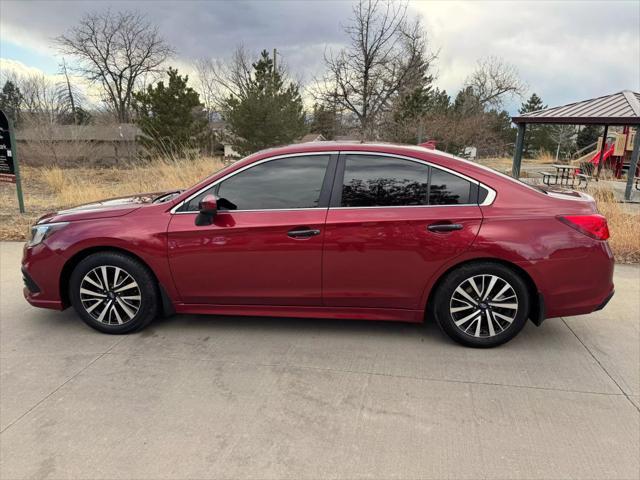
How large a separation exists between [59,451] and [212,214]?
5.98 feet

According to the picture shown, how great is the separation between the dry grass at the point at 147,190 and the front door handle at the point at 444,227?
4248mm

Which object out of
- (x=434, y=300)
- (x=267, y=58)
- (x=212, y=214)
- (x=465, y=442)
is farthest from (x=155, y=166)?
(x=267, y=58)

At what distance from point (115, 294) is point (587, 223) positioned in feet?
12.4

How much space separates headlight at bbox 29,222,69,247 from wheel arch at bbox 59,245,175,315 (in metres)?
0.29

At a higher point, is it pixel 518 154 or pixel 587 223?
pixel 518 154

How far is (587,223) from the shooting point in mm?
3355

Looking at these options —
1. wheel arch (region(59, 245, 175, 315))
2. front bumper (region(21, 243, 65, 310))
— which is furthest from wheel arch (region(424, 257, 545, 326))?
front bumper (region(21, 243, 65, 310))

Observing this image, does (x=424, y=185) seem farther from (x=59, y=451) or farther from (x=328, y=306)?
(x=59, y=451)

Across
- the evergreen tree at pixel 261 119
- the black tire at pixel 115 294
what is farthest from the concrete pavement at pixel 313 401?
the evergreen tree at pixel 261 119

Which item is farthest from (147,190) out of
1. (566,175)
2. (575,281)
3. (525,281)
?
(566,175)

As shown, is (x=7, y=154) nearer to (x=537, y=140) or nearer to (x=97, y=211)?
(x=97, y=211)

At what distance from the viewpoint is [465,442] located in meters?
2.48

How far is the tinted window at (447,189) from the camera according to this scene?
345 centimetres

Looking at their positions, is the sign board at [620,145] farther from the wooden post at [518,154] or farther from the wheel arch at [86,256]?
the wheel arch at [86,256]
